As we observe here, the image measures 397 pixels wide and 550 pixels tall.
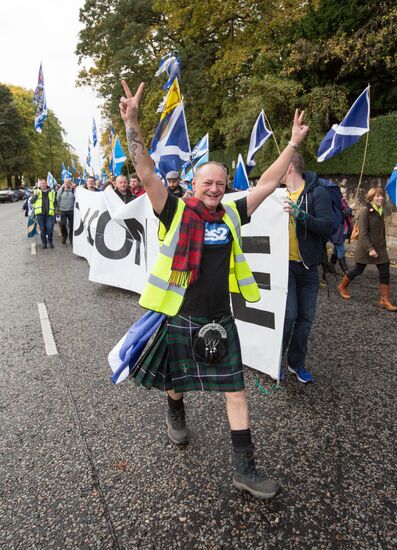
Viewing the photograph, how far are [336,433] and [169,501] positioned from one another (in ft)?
4.15

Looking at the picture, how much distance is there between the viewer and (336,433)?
2811 millimetres

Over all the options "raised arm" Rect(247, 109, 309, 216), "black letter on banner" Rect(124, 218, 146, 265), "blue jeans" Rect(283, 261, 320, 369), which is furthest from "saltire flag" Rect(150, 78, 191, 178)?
"raised arm" Rect(247, 109, 309, 216)

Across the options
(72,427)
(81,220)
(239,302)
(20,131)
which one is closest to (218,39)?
(81,220)

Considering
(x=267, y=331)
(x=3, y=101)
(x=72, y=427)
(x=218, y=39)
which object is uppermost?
(x=3, y=101)

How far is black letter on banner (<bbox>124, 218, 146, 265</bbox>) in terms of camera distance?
241 inches

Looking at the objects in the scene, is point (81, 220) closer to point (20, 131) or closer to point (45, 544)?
point (45, 544)

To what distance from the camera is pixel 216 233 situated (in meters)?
2.23

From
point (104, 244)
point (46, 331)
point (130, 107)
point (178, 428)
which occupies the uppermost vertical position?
point (130, 107)

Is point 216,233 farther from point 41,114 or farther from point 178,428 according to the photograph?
point 41,114

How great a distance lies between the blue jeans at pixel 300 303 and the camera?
341 centimetres

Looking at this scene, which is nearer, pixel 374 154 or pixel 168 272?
pixel 168 272

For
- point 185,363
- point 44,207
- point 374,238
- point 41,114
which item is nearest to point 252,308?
point 185,363

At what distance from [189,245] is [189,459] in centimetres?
138

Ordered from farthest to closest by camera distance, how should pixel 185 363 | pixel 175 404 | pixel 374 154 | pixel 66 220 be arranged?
pixel 66 220, pixel 374 154, pixel 175 404, pixel 185 363
